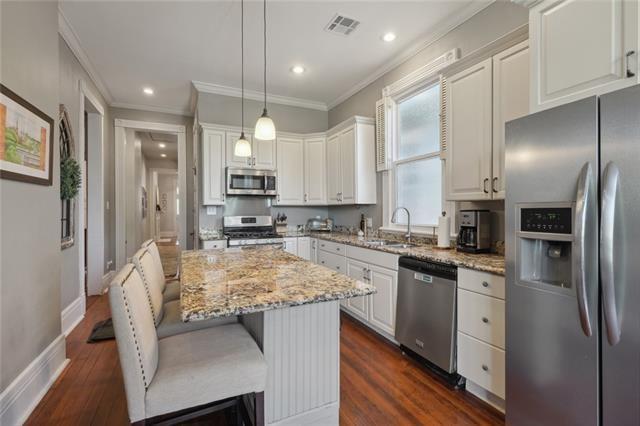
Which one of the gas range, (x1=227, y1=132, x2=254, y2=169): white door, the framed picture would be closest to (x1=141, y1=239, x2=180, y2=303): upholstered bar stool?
the framed picture

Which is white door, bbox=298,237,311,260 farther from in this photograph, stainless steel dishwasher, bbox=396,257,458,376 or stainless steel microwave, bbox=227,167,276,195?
stainless steel dishwasher, bbox=396,257,458,376

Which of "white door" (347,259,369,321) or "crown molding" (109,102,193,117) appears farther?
"crown molding" (109,102,193,117)

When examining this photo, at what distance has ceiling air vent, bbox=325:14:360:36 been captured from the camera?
9.22 feet

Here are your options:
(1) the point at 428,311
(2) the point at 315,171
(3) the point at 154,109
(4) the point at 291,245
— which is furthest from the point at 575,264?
(3) the point at 154,109

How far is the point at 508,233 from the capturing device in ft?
5.41

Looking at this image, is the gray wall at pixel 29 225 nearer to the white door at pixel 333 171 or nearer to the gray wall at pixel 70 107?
the gray wall at pixel 70 107

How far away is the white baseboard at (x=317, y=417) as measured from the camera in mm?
1496

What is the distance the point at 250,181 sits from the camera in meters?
4.30

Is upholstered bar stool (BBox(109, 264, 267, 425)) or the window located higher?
the window

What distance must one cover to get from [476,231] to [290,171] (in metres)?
2.89

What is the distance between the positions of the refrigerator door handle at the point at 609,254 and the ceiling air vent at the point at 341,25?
2.43 meters

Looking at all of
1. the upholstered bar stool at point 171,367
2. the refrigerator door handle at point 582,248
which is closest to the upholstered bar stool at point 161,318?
the upholstered bar stool at point 171,367

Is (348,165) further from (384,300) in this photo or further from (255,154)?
(384,300)

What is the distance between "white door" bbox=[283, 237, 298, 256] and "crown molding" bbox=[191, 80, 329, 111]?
221 centimetres
